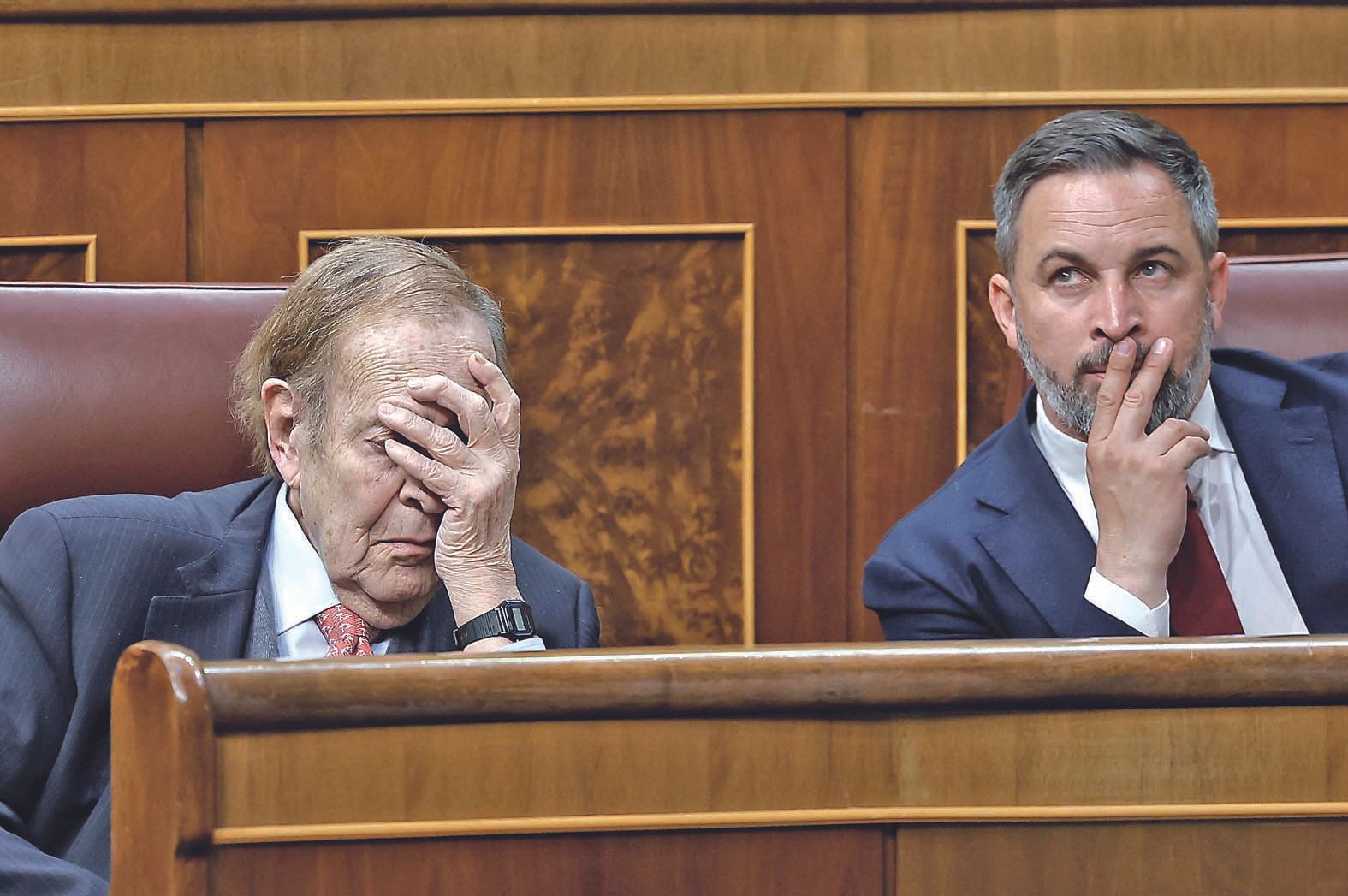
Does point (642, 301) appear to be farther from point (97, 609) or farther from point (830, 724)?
point (830, 724)

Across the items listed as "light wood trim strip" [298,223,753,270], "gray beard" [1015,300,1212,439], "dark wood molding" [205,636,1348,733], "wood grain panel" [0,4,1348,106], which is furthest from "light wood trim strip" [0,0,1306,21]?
"dark wood molding" [205,636,1348,733]

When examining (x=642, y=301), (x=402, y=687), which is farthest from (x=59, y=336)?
(x=402, y=687)

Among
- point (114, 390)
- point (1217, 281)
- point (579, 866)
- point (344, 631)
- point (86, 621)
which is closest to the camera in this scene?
point (579, 866)

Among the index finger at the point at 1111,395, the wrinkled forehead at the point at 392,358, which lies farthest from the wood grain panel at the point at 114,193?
the index finger at the point at 1111,395

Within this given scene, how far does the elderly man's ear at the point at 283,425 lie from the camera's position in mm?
1367

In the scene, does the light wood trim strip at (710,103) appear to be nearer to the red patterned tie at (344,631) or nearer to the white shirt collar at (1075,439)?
the white shirt collar at (1075,439)

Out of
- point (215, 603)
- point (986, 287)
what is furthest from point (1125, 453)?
point (215, 603)

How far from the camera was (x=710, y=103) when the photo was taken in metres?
1.78

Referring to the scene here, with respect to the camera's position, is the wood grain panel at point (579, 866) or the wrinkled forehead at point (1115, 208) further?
the wrinkled forehead at point (1115, 208)

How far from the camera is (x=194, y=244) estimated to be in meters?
1.78

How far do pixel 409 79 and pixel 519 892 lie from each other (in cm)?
120

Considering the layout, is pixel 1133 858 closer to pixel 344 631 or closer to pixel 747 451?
pixel 344 631

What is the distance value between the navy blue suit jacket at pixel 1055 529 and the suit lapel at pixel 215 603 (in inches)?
22.3

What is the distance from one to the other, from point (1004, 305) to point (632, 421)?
1.48ft
